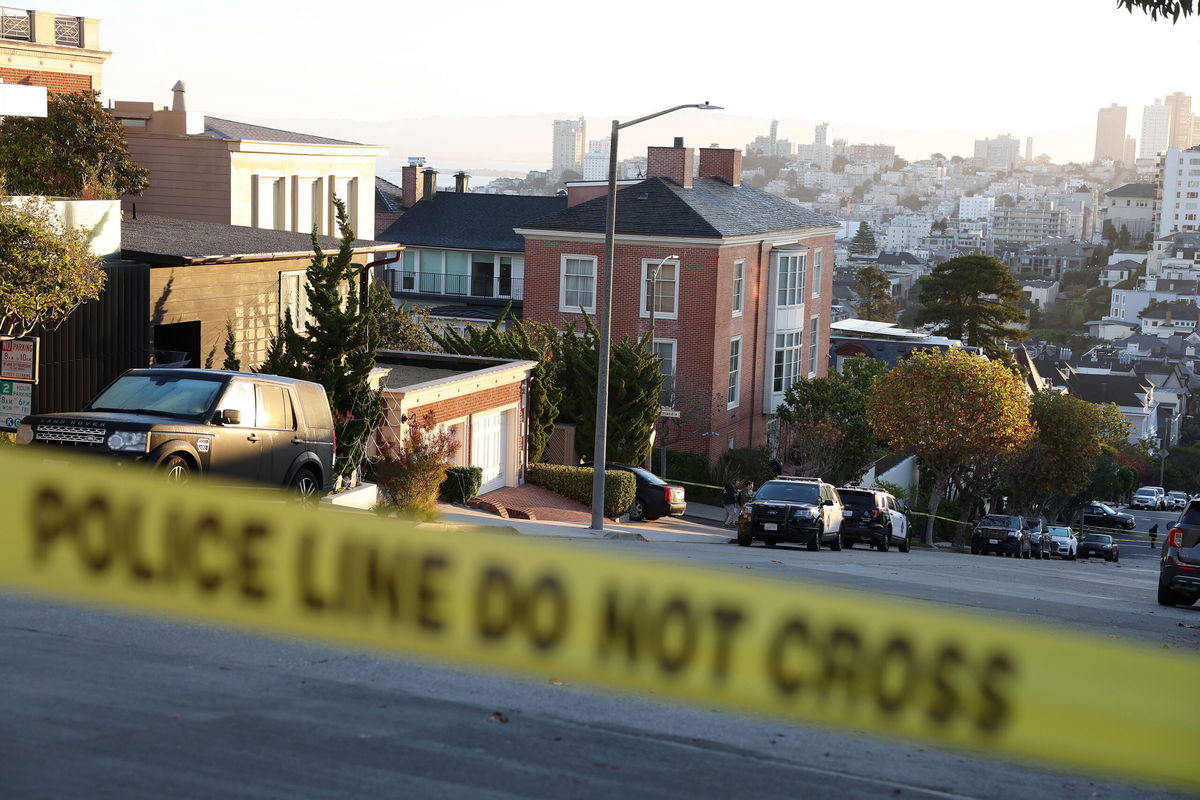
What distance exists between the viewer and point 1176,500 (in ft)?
352

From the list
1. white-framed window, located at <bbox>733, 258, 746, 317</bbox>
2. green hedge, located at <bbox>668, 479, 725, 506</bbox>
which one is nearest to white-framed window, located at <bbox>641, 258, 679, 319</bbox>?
white-framed window, located at <bbox>733, 258, 746, 317</bbox>

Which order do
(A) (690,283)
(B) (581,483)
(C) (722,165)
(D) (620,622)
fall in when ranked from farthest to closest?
(C) (722,165) → (A) (690,283) → (B) (581,483) → (D) (620,622)

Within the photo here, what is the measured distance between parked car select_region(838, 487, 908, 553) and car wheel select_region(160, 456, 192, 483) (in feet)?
67.9

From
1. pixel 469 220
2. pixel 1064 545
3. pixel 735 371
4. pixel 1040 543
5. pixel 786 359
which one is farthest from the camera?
Answer: pixel 469 220

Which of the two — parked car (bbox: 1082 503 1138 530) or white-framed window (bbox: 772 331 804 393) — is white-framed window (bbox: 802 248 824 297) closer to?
white-framed window (bbox: 772 331 804 393)

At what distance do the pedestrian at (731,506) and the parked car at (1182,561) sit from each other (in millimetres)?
23357

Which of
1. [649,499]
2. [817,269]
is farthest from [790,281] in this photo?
[649,499]

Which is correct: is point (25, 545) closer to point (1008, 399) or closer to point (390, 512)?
point (390, 512)

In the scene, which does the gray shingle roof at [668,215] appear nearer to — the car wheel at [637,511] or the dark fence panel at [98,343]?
the car wheel at [637,511]

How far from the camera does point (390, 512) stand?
68.8 feet

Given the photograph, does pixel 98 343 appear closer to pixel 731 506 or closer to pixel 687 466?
pixel 731 506

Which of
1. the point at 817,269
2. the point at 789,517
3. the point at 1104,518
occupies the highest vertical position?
the point at 817,269

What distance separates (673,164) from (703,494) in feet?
43.1

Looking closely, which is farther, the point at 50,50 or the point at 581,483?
the point at 50,50
